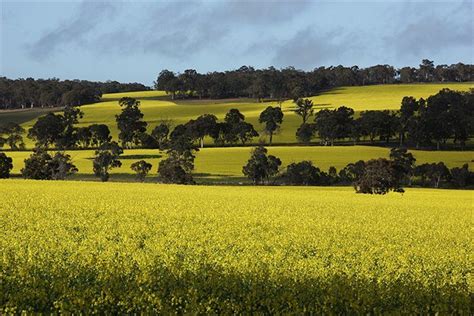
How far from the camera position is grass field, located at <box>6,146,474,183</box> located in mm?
87981

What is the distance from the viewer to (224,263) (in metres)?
14.2

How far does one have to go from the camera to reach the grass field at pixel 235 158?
87981mm

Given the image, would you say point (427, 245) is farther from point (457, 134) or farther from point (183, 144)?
point (457, 134)

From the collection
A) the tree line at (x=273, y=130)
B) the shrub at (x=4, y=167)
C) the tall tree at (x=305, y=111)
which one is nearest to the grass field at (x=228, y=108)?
the tall tree at (x=305, y=111)

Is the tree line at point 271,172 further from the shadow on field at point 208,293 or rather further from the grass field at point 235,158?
the shadow on field at point 208,293

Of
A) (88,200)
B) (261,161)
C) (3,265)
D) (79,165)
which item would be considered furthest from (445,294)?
(79,165)

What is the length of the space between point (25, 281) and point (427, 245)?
1491 centimetres

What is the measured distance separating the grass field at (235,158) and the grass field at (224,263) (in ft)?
184

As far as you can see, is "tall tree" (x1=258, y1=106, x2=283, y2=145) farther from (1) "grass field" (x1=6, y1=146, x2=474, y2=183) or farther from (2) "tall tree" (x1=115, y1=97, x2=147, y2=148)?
(2) "tall tree" (x1=115, y1=97, x2=147, y2=148)

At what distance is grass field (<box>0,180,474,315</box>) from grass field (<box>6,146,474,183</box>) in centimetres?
5615

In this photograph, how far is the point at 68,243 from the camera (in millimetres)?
17078

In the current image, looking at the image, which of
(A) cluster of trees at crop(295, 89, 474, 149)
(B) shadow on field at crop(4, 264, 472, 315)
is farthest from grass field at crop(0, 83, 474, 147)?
(B) shadow on field at crop(4, 264, 472, 315)

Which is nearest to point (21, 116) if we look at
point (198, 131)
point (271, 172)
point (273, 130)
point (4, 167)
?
point (198, 131)

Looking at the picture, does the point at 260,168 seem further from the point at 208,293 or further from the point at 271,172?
the point at 208,293
